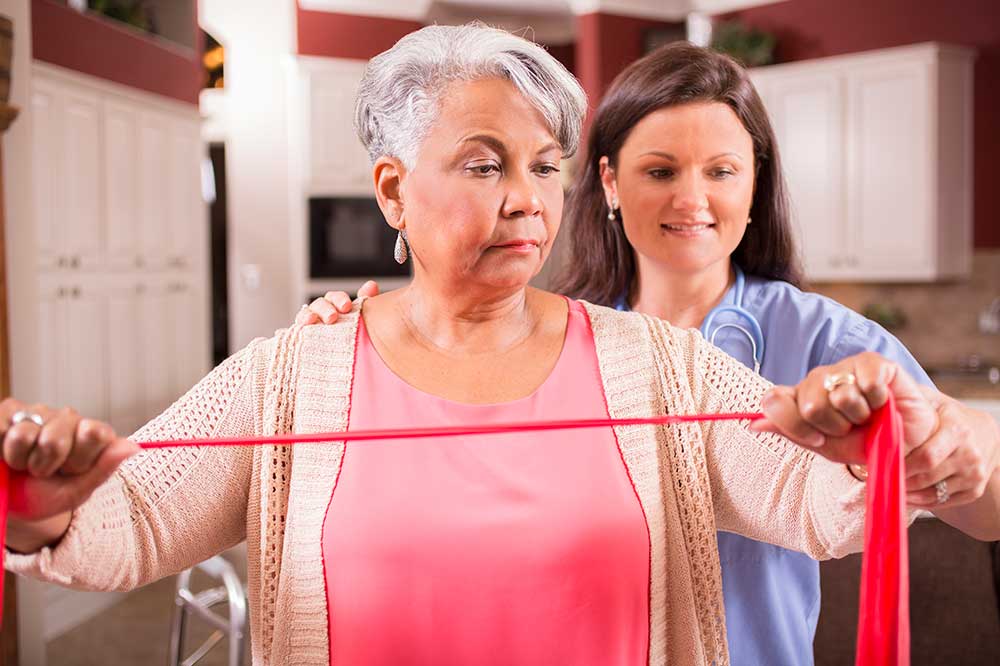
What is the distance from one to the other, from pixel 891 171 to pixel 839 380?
18.1 ft

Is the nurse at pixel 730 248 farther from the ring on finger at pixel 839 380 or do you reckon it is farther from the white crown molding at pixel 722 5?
the white crown molding at pixel 722 5

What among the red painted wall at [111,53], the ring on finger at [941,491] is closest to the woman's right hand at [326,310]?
the ring on finger at [941,491]

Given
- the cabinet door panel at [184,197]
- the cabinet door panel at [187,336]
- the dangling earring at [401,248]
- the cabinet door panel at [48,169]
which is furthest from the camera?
the cabinet door panel at [187,336]

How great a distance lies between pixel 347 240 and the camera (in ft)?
24.6

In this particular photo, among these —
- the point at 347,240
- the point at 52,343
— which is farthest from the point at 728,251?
the point at 347,240

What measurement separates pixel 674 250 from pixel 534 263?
1.58ft

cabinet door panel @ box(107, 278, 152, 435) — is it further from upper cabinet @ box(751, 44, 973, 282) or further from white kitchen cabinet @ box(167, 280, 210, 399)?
upper cabinet @ box(751, 44, 973, 282)

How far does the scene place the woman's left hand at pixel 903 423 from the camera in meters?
1.03

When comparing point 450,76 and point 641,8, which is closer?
point 450,76

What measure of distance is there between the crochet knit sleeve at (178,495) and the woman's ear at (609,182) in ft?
2.46

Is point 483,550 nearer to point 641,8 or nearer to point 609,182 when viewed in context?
point 609,182

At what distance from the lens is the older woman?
126 cm

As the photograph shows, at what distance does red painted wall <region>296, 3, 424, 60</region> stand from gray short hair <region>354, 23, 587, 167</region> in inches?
250

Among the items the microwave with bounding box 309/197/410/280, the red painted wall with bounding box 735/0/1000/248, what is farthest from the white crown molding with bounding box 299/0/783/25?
the microwave with bounding box 309/197/410/280
